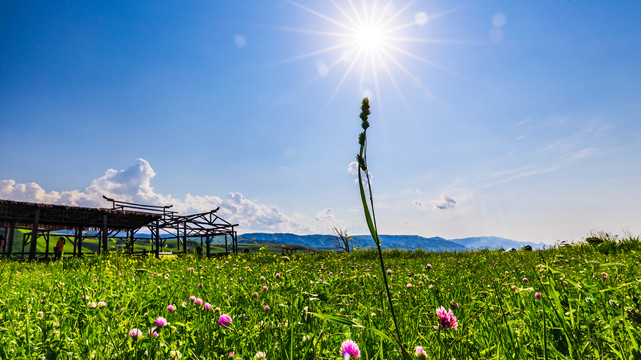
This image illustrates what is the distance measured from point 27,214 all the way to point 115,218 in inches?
201

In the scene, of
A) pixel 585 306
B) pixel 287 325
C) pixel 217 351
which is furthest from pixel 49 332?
pixel 585 306

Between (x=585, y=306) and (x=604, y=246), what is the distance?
37.1 feet

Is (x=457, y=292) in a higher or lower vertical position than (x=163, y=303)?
lower

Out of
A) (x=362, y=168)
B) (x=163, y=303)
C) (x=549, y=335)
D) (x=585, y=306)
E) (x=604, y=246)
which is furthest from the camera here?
(x=604, y=246)

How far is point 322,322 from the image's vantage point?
2.08 metres

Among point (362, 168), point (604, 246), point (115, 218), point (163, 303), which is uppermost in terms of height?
point (115, 218)

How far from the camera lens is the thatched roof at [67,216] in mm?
17906

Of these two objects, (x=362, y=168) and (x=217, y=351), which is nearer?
(x=362, y=168)

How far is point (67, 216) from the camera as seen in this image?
67.1 ft

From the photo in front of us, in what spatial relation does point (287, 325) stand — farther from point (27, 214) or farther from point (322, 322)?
point (27, 214)

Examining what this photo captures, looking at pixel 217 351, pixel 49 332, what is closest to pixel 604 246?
pixel 217 351

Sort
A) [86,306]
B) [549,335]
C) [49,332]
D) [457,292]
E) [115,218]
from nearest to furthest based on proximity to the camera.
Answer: [549,335] → [49,332] → [86,306] → [457,292] → [115,218]

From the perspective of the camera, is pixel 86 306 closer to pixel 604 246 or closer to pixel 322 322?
pixel 322 322

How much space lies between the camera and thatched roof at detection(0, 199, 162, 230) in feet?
58.7
